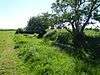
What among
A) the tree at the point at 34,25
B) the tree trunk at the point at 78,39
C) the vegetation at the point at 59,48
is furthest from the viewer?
the tree at the point at 34,25

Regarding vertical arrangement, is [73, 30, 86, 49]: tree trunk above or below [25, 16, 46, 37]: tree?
below

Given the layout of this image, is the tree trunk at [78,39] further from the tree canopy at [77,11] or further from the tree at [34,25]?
the tree at [34,25]

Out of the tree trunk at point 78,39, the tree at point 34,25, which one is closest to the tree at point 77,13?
the tree trunk at point 78,39

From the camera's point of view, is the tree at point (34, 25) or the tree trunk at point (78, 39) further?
the tree at point (34, 25)

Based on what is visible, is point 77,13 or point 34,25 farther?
point 34,25

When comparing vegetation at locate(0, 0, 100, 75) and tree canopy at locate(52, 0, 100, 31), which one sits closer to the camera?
vegetation at locate(0, 0, 100, 75)

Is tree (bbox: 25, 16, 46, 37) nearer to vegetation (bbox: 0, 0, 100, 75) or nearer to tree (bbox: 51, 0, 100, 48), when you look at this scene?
vegetation (bbox: 0, 0, 100, 75)

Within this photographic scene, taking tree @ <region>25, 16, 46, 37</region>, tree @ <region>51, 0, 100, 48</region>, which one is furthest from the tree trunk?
tree @ <region>25, 16, 46, 37</region>

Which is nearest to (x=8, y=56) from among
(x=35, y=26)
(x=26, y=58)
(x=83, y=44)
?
(x=26, y=58)

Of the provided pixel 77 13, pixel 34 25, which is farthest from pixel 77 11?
pixel 34 25

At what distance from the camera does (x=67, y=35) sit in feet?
136

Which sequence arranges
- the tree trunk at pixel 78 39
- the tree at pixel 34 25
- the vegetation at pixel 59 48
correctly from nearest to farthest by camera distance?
the vegetation at pixel 59 48 < the tree trunk at pixel 78 39 < the tree at pixel 34 25

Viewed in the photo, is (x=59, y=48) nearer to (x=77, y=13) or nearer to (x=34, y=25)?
(x=77, y=13)

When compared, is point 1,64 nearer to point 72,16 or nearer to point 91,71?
point 91,71
